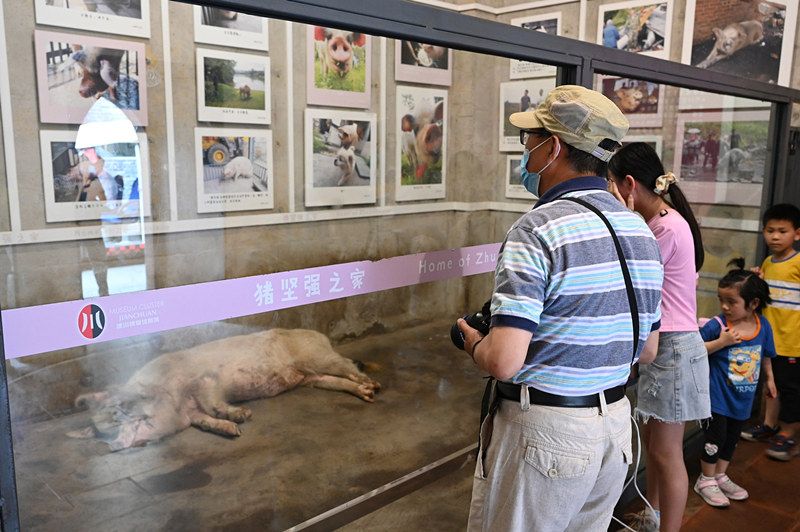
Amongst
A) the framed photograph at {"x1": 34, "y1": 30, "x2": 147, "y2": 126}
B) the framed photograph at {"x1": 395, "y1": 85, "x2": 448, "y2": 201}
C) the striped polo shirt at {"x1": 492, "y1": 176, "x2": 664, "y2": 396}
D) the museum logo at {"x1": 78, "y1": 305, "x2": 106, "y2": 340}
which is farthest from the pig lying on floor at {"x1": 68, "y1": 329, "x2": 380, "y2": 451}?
the striped polo shirt at {"x1": 492, "y1": 176, "x2": 664, "y2": 396}

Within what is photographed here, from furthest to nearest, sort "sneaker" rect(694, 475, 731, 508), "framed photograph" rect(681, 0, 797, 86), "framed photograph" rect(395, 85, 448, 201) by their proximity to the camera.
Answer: "framed photograph" rect(681, 0, 797, 86)
"sneaker" rect(694, 475, 731, 508)
"framed photograph" rect(395, 85, 448, 201)

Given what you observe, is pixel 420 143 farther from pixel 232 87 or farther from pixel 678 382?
pixel 678 382

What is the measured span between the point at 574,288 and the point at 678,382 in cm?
121

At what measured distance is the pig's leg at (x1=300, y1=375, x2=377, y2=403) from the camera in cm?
316

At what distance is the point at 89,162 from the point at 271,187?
674 mm

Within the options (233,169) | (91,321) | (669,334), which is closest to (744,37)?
(669,334)

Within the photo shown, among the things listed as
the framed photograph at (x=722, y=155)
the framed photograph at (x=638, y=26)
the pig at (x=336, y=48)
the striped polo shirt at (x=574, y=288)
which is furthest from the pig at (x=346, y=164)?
the framed photograph at (x=638, y=26)

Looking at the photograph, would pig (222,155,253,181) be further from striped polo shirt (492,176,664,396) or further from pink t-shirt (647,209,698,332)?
pink t-shirt (647,209,698,332)

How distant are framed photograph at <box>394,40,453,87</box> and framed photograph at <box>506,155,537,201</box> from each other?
504 mm

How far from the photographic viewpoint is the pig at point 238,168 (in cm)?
235

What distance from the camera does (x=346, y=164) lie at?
2717mm

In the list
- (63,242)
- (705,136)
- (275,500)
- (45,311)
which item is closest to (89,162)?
(63,242)

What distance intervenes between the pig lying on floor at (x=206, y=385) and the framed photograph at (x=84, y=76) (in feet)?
3.05

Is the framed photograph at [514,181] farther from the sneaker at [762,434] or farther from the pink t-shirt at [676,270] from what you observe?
the sneaker at [762,434]
